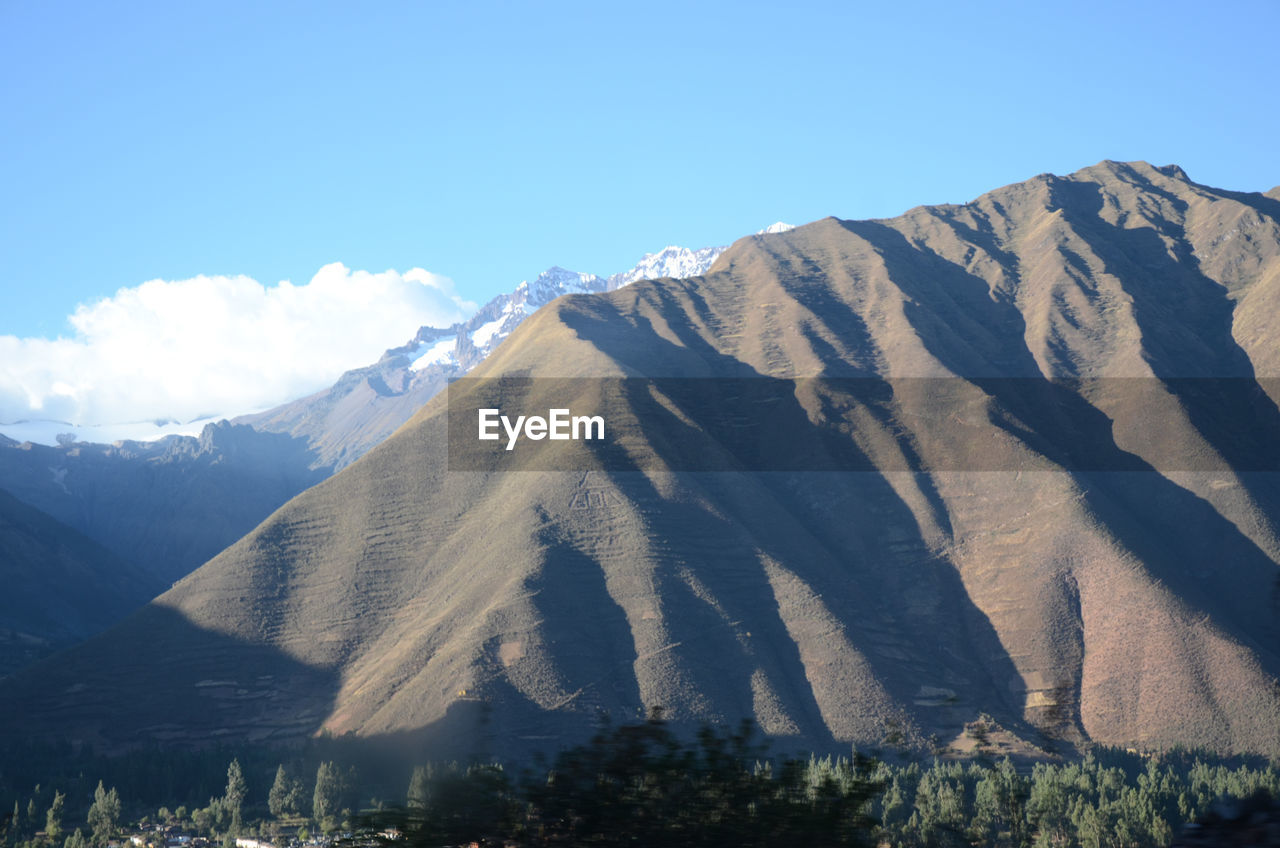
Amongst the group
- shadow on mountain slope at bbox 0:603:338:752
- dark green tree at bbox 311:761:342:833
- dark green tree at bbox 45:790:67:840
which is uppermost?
shadow on mountain slope at bbox 0:603:338:752

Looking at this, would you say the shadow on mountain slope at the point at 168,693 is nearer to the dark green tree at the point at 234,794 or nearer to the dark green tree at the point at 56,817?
the dark green tree at the point at 234,794

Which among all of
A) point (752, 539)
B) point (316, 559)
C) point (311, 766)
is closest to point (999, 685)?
point (752, 539)

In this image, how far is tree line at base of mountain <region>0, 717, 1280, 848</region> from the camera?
2189 centimetres

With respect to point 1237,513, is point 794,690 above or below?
below

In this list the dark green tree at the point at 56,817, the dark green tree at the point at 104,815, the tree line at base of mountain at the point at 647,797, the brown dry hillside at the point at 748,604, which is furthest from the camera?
the brown dry hillside at the point at 748,604

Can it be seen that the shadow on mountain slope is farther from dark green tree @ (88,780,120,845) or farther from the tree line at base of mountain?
dark green tree @ (88,780,120,845)

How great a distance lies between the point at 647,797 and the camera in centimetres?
2233

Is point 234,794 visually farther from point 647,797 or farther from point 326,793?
point 647,797

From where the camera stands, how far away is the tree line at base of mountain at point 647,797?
862 inches

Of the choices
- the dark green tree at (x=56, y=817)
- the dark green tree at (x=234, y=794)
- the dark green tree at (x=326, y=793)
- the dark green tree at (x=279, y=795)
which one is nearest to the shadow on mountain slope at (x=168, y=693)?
the dark green tree at (x=234, y=794)

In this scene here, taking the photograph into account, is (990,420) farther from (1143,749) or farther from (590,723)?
(590,723)

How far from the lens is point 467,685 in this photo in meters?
135

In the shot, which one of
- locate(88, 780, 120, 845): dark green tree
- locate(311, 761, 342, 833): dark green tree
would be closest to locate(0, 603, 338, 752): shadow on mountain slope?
locate(311, 761, 342, 833): dark green tree

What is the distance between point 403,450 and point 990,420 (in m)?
105
